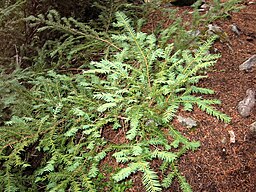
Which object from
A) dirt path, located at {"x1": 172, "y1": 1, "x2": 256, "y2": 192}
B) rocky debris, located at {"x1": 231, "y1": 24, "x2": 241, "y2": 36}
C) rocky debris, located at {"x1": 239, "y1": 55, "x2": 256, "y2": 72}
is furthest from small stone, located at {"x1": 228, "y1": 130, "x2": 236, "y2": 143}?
rocky debris, located at {"x1": 231, "y1": 24, "x2": 241, "y2": 36}

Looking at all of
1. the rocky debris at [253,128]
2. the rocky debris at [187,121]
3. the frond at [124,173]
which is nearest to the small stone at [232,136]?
the rocky debris at [253,128]

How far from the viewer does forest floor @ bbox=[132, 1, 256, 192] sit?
221 cm

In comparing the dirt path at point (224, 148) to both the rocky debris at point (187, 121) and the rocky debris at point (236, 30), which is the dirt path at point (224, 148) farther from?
the rocky debris at point (236, 30)

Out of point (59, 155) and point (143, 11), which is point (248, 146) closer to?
point (59, 155)

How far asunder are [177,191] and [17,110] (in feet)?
5.20

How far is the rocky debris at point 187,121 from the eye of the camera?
2479 millimetres

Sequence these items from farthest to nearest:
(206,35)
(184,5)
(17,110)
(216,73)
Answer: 1. (184,5)
2. (206,35)
3. (216,73)
4. (17,110)

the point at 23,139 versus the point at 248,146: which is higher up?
the point at 23,139

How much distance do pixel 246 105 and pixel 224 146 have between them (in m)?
0.47

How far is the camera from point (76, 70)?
3340 millimetres

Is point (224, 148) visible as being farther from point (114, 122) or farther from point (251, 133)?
point (114, 122)

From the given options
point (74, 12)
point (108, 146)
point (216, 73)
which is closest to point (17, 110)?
point (108, 146)

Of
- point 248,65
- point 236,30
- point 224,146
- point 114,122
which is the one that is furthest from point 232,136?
point 236,30

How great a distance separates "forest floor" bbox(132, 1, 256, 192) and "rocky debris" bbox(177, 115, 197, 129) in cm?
4
